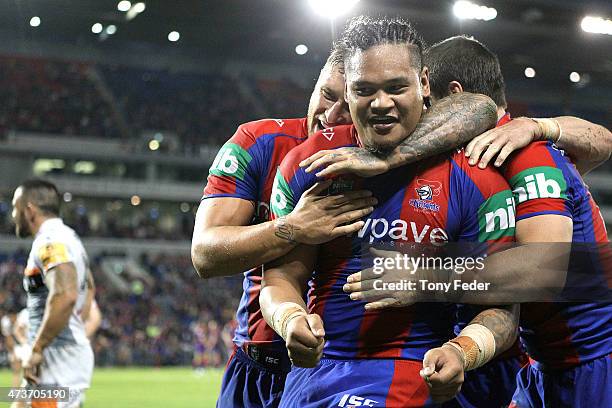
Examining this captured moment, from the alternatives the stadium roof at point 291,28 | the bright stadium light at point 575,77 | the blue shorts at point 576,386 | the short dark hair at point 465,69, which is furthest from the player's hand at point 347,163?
the bright stadium light at point 575,77

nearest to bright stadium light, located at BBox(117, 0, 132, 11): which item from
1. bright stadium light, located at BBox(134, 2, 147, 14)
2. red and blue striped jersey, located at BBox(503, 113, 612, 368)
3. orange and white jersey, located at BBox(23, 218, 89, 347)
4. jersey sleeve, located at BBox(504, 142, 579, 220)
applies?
bright stadium light, located at BBox(134, 2, 147, 14)

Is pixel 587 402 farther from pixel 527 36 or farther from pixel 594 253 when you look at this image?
pixel 527 36

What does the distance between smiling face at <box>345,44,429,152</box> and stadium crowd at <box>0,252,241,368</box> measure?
22.4 m

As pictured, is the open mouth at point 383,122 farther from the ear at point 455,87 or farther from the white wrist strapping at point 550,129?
the white wrist strapping at point 550,129

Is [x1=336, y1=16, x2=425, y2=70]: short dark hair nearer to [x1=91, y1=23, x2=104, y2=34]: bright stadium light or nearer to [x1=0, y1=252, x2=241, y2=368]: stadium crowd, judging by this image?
[x1=0, y1=252, x2=241, y2=368]: stadium crowd

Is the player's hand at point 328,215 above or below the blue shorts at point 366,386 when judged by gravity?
above

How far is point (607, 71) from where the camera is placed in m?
29.5

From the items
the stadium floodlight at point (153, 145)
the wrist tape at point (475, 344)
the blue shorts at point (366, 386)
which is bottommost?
the blue shorts at point (366, 386)

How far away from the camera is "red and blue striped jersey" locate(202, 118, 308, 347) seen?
3162mm

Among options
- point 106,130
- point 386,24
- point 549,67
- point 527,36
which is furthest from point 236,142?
point 106,130

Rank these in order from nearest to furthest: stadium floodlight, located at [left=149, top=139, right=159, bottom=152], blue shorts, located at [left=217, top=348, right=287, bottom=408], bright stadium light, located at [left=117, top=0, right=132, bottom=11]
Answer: blue shorts, located at [left=217, top=348, right=287, bottom=408]
bright stadium light, located at [left=117, top=0, right=132, bottom=11]
stadium floodlight, located at [left=149, top=139, right=159, bottom=152]

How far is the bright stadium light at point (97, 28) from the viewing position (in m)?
28.4

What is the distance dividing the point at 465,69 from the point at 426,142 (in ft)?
1.94

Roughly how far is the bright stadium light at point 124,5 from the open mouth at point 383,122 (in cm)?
2327
